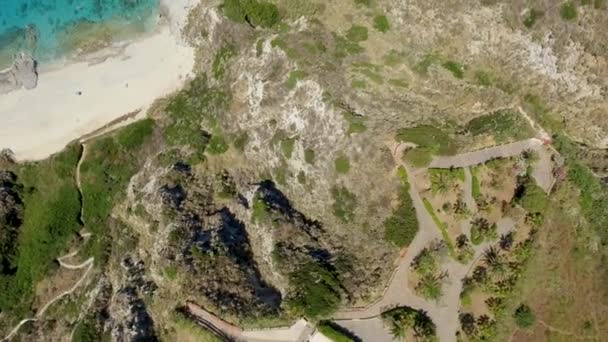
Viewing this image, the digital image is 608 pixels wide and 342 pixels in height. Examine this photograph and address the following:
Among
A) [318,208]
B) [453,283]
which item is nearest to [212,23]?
[318,208]

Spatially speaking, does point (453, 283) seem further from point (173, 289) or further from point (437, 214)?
point (173, 289)

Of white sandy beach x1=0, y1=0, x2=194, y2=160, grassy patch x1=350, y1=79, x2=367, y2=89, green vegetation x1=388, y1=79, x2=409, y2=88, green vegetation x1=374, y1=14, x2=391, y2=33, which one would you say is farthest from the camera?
white sandy beach x1=0, y1=0, x2=194, y2=160

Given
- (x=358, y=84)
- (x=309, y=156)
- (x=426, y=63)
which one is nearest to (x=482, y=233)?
(x=309, y=156)

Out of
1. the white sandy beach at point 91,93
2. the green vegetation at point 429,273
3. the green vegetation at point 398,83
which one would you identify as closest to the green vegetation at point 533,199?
the green vegetation at point 429,273

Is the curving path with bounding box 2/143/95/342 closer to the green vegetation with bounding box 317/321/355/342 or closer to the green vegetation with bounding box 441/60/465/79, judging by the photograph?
the green vegetation with bounding box 317/321/355/342

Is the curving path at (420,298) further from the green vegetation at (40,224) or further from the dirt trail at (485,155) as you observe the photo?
the green vegetation at (40,224)

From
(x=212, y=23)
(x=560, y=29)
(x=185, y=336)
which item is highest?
(x=212, y=23)

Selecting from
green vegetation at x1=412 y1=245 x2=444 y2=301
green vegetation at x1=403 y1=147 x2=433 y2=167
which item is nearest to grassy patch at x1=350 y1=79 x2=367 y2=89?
green vegetation at x1=403 y1=147 x2=433 y2=167
